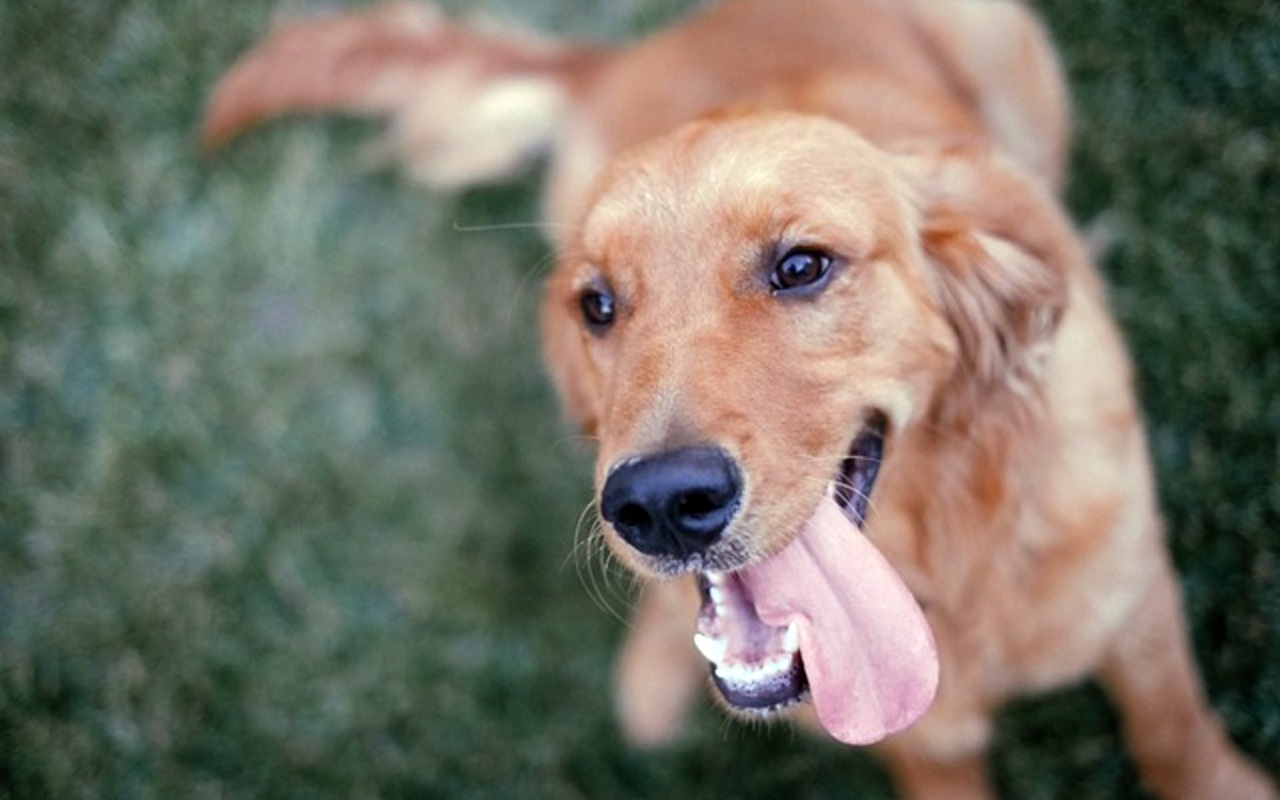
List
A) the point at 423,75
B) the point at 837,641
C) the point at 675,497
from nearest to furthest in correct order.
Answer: the point at 675,497 → the point at 837,641 → the point at 423,75

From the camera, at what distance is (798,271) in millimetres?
2041

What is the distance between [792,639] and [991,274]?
0.74 meters

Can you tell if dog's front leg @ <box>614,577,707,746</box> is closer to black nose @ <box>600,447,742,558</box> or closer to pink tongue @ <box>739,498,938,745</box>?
pink tongue @ <box>739,498,938,745</box>

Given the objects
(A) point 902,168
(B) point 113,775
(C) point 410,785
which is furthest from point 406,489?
(A) point 902,168

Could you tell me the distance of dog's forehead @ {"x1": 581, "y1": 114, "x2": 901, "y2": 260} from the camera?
2043 millimetres

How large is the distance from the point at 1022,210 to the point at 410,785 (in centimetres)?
211

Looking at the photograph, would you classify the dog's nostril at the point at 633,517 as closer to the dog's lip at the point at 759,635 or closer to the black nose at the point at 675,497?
the black nose at the point at 675,497

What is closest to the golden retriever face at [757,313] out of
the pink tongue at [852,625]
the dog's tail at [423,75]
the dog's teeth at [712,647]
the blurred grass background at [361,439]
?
the pink tongue at [852,625]

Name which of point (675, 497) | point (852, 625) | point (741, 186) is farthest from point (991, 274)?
point (675, 497)

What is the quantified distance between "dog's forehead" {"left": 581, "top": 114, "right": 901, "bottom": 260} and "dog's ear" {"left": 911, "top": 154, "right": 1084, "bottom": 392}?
0.40 ft

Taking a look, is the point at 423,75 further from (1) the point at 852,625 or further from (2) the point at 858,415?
(1) the point at 852,625

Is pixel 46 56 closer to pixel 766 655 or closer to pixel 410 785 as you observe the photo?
pixel 410 785

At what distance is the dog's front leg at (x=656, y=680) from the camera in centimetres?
314

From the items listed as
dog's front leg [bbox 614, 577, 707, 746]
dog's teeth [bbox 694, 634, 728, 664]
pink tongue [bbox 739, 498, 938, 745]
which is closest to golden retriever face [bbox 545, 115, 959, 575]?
pink tongue [bbox 739, 498, 938, 745]
